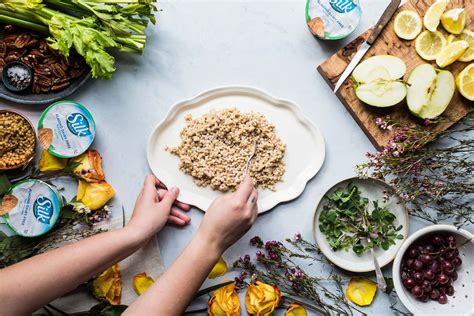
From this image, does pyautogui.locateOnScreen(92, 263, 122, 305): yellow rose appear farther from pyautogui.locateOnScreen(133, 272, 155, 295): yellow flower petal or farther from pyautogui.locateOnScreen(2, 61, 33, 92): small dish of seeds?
pyautogui.locateOnScreen(2, 61, 33, 92): small dish of seeds

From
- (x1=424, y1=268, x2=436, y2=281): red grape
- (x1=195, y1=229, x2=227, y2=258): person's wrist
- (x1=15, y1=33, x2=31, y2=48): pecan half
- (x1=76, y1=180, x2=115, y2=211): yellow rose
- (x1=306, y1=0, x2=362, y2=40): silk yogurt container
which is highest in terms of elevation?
(x1=306, y1=0, x2=362, y2=40): silk yogurt container

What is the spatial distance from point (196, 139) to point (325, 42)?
0.51 meters

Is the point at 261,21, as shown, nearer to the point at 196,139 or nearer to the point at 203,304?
the point at 196,139

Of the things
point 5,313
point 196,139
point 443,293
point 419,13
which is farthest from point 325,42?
point 5,313

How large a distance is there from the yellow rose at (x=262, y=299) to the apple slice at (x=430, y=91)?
683 millimetres

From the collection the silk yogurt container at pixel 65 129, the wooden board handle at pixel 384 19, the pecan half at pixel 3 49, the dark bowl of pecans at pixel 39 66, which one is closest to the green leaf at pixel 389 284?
the wooden board handle at pixel 384 19

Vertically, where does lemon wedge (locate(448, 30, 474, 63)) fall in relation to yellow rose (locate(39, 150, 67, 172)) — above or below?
above

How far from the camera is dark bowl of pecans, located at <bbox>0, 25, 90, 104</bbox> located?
1488mm

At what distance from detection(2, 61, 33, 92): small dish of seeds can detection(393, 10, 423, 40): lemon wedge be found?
1123mm

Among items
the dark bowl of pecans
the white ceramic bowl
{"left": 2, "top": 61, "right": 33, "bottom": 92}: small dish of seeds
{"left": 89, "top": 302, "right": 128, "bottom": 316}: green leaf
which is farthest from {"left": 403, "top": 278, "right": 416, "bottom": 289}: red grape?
{"left": 2, "top": 61, "right": 33, "bottom": 92}: small dish of seeds

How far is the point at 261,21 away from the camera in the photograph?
1581mm

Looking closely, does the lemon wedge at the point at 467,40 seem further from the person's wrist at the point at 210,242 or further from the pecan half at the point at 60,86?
the pecan half at the point at 60,86

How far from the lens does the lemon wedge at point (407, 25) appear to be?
1.52 m

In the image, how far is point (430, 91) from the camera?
4.81 feet
